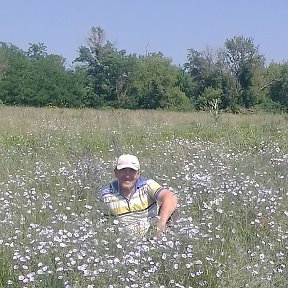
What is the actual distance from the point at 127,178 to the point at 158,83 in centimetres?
4198

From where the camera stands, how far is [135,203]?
4500mm

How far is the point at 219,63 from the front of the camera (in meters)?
47.5

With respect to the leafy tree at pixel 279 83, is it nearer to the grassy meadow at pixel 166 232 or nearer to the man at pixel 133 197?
the grassy meadow at pixel 166 232

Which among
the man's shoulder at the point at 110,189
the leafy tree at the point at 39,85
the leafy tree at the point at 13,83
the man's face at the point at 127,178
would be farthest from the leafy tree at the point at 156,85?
the man's face at the point at 127,178

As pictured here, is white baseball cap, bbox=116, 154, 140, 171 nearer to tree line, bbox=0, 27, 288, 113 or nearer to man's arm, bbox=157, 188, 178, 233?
man's arm, bbox=157, 188, 178, 233

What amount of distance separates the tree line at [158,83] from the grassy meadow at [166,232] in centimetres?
3443

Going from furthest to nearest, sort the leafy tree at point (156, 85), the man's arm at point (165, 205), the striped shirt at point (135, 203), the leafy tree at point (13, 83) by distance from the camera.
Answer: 1. the leafy tree at point (156, 85)
2. the leafy tree at point (13, 83)
3. the striped shirt at point (135, 203)
4. the man's arm at point (165, 205)

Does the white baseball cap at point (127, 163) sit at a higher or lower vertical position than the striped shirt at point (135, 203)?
higher

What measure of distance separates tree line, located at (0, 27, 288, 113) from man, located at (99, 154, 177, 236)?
37.0 m

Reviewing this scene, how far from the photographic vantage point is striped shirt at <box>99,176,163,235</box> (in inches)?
176

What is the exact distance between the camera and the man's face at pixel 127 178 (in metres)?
4.41

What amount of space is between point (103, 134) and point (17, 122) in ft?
9.78

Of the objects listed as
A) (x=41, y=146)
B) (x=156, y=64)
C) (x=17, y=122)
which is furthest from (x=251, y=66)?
(x=41, y=146)

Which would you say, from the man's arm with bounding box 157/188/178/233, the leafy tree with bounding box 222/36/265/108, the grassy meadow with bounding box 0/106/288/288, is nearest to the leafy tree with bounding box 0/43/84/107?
the leafy tree with bounding box 222/36/265/108
